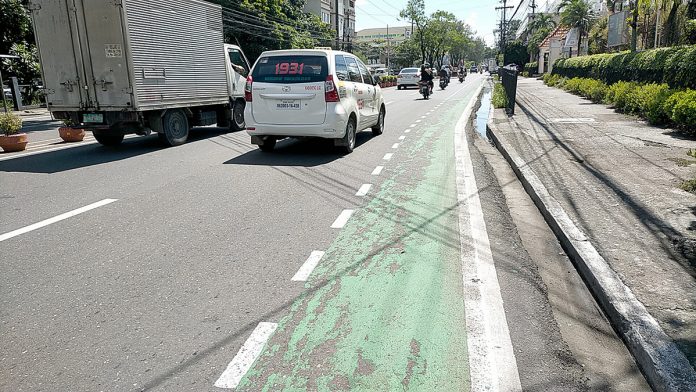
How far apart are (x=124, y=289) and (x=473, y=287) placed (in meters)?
2.76

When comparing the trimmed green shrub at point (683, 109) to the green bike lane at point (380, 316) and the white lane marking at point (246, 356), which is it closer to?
the green bike lane at point (380, 316)

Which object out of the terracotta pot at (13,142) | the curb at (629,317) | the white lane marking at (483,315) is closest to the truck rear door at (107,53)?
the terracotta pot at (13,142)

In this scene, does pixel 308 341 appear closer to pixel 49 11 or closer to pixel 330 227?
pixel 330 227

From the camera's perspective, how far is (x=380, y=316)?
3.69 meters

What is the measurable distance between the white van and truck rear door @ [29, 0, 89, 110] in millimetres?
3909

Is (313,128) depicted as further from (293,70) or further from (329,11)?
(329,11)

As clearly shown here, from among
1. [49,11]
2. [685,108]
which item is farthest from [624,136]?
[49,11]

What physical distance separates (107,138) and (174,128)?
1.59 metres

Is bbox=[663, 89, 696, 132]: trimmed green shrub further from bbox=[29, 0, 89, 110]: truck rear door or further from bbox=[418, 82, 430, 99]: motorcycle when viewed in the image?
bbox=[418, 82, 430, 99]: motorcycle

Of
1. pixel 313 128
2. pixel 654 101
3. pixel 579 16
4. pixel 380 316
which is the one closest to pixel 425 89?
pixel 654 101

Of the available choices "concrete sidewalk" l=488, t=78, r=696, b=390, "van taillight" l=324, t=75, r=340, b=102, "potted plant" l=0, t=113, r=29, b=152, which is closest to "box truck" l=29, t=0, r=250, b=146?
"potted plant" l=0, t=113, r=29, b=152

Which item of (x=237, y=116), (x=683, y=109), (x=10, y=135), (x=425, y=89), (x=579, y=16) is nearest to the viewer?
(x=683, y=109)

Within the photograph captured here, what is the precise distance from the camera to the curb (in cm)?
285

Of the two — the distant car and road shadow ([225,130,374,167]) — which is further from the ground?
the distant car
